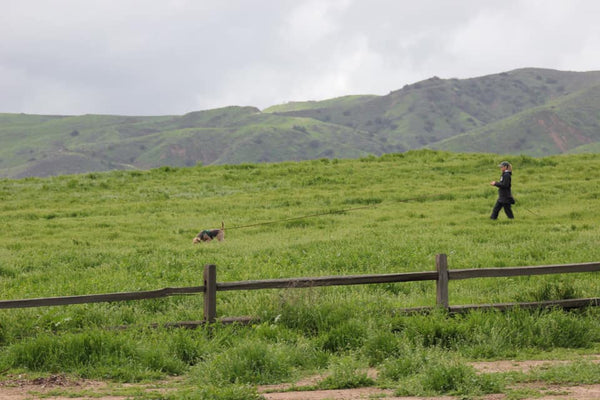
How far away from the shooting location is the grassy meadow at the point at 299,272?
29.4 feet

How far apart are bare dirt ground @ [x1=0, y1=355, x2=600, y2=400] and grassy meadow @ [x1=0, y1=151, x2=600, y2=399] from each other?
26 cm

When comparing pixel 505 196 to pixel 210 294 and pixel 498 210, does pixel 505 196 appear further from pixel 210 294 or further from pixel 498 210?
pixel 210 294

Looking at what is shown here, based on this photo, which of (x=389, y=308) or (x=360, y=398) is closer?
(x=360, y=398)

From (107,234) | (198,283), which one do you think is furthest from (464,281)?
(107,234)

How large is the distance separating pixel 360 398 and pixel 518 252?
34.9 feet

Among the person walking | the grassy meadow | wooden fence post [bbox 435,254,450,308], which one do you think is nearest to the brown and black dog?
the grassy meadow

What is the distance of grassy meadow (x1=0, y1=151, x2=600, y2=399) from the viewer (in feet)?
29.4

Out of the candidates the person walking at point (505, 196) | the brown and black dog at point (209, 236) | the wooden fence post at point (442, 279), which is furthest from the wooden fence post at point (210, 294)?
the person walking at point (505, 196)

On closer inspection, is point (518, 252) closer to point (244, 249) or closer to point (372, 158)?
point (244, 249)

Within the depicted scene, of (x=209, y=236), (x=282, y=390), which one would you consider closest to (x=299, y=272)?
(x=209, y=236)

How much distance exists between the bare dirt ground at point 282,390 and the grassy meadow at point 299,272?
257 mm

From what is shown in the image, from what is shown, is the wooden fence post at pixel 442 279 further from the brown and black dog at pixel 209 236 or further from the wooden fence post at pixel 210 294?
the brown and black dog at pixel 209 236

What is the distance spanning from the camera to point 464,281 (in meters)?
14.3

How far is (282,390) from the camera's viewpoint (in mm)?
8000
